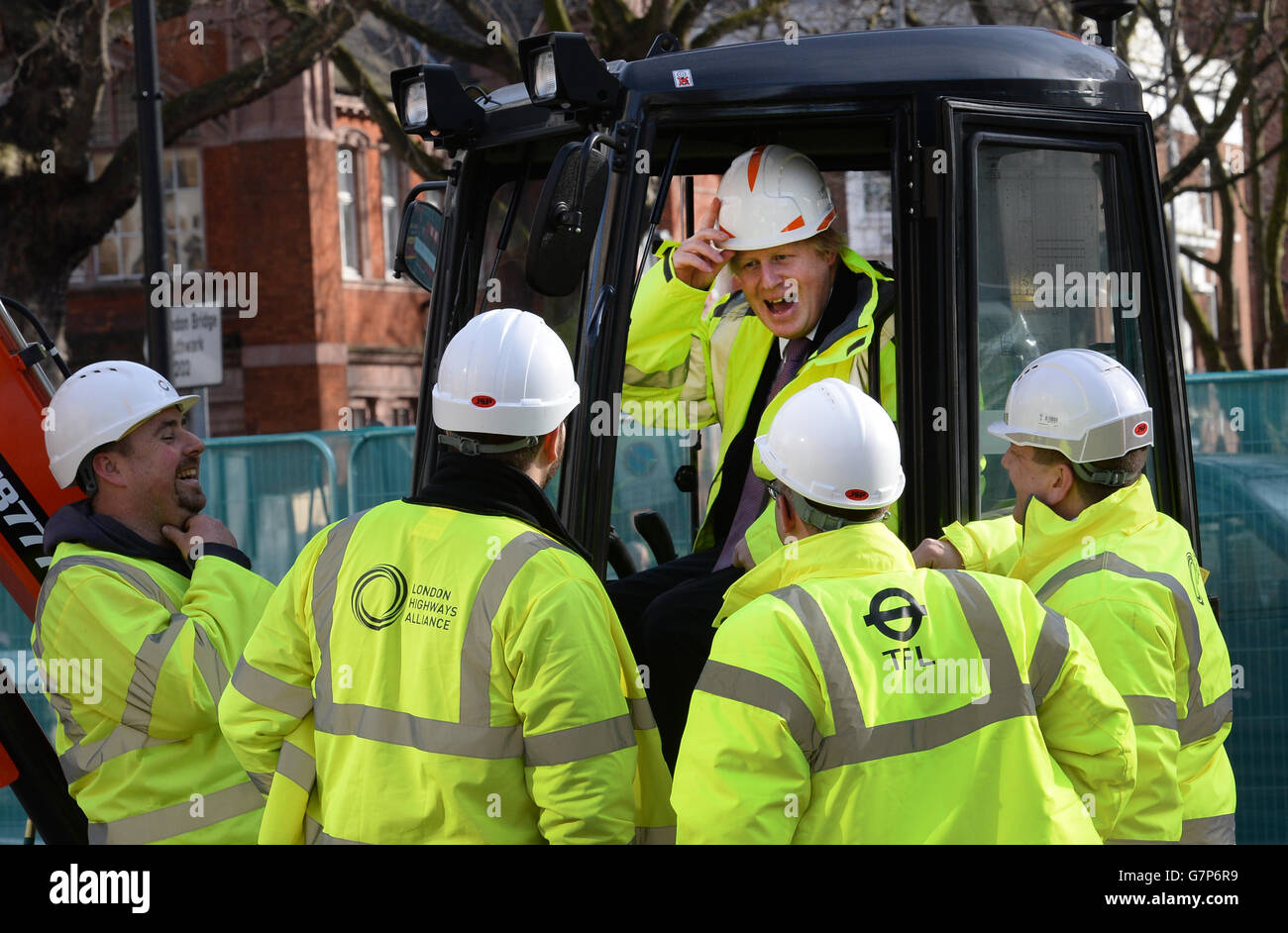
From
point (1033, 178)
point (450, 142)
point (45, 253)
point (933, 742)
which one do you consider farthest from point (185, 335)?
point (933, 742)

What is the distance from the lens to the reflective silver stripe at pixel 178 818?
4156 millimetres

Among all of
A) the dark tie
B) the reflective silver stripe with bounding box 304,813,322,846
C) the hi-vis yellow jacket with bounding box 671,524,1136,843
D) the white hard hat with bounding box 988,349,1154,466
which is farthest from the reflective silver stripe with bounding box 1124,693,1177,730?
the reflective silver stripe with bounding box 304,813,322,846

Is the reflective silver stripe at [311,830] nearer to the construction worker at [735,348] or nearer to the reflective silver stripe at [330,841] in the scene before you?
the reflective silver stripe at [330,841]

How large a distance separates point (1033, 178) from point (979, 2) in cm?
1240

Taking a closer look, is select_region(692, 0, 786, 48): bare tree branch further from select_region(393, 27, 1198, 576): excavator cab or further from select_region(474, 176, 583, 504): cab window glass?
select_region(393, 27, 1198, 576): excavator cab

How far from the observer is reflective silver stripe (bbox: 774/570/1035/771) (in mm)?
2875

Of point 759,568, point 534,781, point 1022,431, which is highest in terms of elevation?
point 1022,431

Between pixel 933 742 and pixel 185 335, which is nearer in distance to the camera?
pixel 933 742

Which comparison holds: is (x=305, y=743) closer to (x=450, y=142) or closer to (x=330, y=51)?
(x=450, y=142)

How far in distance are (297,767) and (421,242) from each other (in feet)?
6.24

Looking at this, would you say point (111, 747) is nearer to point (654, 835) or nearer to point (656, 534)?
point (654, 835)

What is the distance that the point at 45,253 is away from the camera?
1345 cm

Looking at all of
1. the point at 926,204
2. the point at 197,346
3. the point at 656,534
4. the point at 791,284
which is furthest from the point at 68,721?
the point at 197,346

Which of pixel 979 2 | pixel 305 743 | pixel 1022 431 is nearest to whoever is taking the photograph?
pixel 305 743
